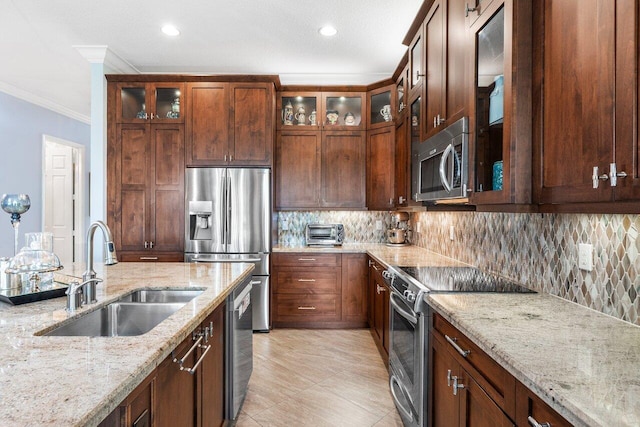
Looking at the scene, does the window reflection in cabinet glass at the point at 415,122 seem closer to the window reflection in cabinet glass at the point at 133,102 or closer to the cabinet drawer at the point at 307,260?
the cabinet drawer at the point at 307,260

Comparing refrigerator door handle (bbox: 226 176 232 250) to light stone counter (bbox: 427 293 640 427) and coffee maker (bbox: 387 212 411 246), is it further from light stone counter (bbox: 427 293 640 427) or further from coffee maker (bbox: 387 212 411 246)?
light stone counter (bbox: 427 293 640 427)

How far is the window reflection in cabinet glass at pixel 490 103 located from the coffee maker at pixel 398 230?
2.50 m

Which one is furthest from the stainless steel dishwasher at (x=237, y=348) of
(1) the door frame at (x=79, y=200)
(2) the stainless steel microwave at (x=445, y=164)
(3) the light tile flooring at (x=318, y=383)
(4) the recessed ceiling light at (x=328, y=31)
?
(1) the door frame at (x=79, y=200)

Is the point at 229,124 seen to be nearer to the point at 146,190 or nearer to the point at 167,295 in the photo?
the point at 146,190

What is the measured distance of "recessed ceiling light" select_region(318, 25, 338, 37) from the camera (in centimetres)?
331

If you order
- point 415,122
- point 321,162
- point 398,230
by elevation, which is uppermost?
point 415,122

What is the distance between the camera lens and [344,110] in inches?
173

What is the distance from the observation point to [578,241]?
167cm

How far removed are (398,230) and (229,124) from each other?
7.13ft

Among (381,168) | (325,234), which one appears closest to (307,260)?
(325,234)

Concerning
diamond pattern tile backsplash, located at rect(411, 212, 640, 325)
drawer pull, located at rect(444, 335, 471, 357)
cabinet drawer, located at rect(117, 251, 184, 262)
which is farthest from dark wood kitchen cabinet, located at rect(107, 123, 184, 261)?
drawer pull, located at rect(444, 335, 471, 357)

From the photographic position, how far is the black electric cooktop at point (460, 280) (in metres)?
1.94

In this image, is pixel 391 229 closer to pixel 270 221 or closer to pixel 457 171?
pixel 270 221

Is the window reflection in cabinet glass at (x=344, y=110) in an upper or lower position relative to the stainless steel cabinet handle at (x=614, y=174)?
upper
